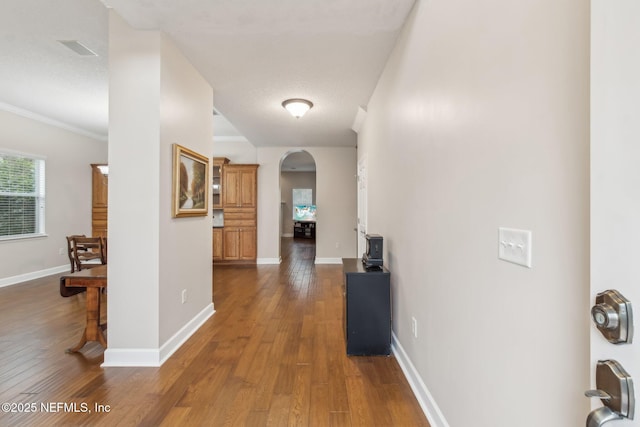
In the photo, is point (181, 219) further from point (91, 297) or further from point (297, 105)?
point (297, 105)

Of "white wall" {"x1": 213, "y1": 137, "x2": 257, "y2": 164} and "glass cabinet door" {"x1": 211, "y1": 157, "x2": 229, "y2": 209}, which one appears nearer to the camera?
"glass cabinet door" {"x1": 211, "y1": 157, "x2": 229, "y2": 209}

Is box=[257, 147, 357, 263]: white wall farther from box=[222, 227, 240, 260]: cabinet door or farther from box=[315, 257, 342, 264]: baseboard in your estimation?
box=[222, 227, 240, 260]: cabinet door

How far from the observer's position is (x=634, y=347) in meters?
0.51

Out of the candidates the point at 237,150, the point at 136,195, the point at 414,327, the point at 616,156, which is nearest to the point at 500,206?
the point at 616,156

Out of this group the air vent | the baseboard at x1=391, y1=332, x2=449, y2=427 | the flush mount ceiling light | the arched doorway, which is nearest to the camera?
the baseboard at x1=391, y1=332, x2=449, y2=427

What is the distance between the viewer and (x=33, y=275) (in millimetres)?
5082

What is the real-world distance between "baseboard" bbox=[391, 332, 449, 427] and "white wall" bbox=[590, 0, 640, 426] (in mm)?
1263

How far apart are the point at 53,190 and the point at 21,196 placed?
1.69ft

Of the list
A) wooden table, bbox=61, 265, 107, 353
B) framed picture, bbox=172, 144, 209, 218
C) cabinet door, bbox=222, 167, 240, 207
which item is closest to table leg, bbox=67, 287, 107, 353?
wooden table, bbox=61, 265, 107, 353

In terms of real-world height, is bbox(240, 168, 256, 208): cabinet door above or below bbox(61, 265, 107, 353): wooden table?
above

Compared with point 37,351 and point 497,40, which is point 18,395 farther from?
point 497,40

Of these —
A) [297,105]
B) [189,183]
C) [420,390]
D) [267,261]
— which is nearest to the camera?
[420,390]

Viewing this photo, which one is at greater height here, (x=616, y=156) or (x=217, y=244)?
(x=616, y=156)

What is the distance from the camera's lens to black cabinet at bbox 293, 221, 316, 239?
1248 centimetres
